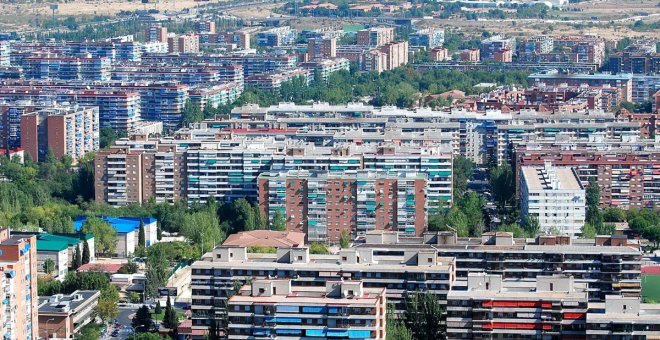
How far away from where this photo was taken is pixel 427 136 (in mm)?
25094

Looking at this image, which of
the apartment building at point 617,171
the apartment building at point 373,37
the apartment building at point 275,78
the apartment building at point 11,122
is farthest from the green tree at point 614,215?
the apartment building at point 373,37

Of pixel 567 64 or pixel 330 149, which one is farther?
pixel 567 64

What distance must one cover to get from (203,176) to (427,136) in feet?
12.3

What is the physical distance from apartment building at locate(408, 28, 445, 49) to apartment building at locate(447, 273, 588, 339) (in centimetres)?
2925

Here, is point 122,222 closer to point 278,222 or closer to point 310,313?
point 278,222

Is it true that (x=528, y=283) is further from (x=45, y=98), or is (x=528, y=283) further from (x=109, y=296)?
(x=45, y=98)

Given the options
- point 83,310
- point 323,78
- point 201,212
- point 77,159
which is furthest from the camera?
point 323,78

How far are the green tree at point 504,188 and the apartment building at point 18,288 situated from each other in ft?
29.8

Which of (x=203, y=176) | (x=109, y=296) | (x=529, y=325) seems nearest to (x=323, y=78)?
(x=203, y=176)

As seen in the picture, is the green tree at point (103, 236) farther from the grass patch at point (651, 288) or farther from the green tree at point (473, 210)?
the grass patch at point (651, 288)

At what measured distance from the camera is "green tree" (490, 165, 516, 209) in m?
22.9

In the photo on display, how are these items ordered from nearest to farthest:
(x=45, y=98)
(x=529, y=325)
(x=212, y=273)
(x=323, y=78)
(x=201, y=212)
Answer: (x=529, y=325) → (x=212, y=273) → (x=201, y=212) → (x=45, y=98) → (x=323, y=78)

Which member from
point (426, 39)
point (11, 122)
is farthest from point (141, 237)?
point (426, 39)

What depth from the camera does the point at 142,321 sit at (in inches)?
656
